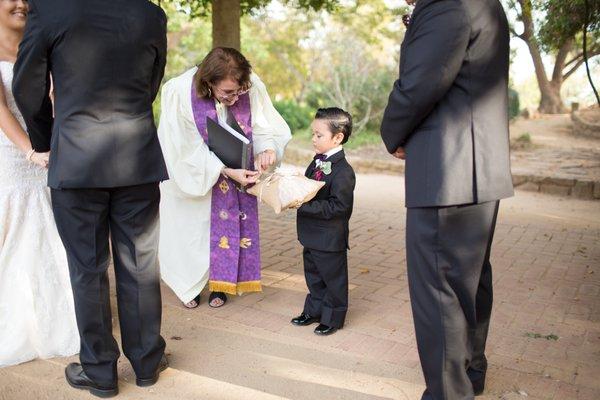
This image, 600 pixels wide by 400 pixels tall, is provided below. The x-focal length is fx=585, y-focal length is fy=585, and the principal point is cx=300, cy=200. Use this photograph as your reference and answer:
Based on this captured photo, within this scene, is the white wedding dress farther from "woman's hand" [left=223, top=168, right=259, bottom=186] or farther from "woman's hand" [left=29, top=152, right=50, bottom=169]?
→ "woman's hand" [left=223, top=168, right=259, bottom=186]

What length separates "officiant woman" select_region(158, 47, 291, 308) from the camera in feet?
13.5

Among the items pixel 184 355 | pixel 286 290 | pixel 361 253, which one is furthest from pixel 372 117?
pixel 184 355

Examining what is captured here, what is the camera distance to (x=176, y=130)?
4.11 m

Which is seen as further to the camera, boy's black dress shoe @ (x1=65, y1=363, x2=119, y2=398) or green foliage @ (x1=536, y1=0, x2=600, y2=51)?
green foliage @ (x1=536, y1=0, x2=600, y2=51)

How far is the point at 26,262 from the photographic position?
3518 mm

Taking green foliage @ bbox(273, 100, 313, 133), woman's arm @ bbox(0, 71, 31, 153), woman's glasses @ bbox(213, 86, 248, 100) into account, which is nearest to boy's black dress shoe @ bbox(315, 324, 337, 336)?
woman's glasses @ bbox(213, 86, 248, 100)

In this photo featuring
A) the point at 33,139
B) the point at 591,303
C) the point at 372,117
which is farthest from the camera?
the point at 372,117

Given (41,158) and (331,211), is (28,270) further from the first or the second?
(331,211)

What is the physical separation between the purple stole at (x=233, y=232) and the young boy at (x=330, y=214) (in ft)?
2.20

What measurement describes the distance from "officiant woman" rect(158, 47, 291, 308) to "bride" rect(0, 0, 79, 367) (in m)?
0.92

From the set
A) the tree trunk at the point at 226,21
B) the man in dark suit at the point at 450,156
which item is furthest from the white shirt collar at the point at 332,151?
the tree trunk at the point at 226,21

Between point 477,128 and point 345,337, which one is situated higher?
point 477,128

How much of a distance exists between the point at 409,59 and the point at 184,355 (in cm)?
224

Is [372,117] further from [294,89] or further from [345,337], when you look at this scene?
[345,337]
